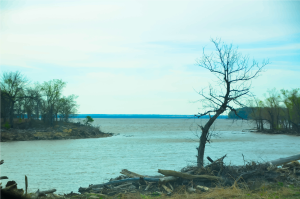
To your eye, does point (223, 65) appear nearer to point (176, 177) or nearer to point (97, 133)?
point (176, 177)

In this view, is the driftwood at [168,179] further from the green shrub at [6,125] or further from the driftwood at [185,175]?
the green shrub at [6,125]

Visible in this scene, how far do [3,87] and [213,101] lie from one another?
5764cm

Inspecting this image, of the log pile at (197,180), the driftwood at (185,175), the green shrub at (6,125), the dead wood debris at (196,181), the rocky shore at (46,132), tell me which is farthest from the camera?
the green shrub at (6,125)

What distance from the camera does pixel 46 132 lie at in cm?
5897

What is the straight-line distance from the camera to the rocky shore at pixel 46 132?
176ft

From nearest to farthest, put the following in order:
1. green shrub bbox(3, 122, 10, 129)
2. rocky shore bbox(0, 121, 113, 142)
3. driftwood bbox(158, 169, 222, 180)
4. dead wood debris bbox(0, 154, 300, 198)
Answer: dead wood debris bbox(0, 154, 300, 198), driftwood bbox(158, 169, 222, 180), rocky shore bbox(0, 121, 113, 142), green shrub bbox(3, 122, 10, 129)

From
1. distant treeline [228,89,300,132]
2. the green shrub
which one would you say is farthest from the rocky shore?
distant treeline [228,89,300,132]

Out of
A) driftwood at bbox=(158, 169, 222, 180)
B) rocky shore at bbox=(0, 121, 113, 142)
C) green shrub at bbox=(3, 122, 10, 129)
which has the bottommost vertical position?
rocky shore at bbox=(0, 121, 113, 142)

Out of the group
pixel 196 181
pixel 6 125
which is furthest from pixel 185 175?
pixel 6 125

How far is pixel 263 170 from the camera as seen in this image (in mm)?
14133

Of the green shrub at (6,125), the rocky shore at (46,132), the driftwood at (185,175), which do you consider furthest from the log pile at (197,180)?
the green shrub at (6,125)

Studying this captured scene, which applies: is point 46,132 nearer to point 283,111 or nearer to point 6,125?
point 6,125

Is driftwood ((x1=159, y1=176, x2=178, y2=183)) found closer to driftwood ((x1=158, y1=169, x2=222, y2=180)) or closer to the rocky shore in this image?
driftwood ((x1=158, y1=169, x2=222, y2=180))

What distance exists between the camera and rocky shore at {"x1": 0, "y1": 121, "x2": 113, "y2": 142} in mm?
53575
